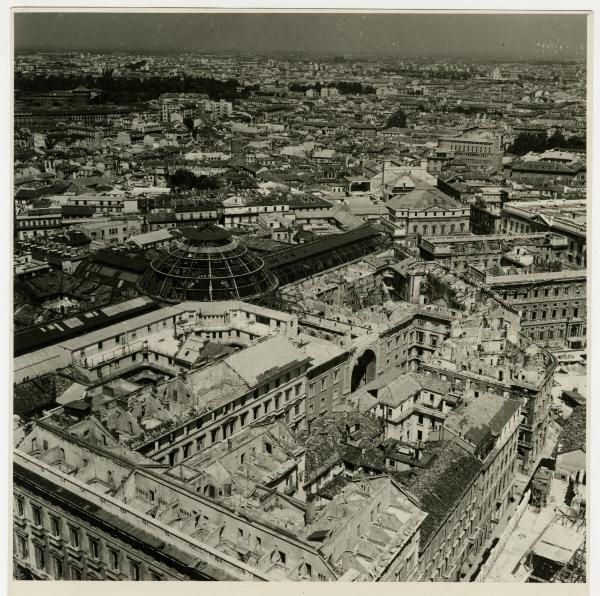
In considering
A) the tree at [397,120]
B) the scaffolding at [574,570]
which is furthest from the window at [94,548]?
the tree at [397,120]

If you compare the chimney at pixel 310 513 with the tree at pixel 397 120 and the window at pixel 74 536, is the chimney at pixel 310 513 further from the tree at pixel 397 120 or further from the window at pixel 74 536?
the tree at pixel 397 120

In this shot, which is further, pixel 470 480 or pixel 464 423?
pixel 464 423

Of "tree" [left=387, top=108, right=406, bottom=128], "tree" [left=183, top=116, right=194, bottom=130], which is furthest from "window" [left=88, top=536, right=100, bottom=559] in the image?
"tree" [left=387, top=108, right=406, bottom=128]

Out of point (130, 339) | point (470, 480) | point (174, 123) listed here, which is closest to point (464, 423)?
point (470, 480)

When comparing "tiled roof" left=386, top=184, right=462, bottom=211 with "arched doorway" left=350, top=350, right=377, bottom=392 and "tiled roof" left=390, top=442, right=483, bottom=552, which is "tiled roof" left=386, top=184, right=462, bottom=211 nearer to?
"arched doorway" left=350, top=350, right=377, bottom=392

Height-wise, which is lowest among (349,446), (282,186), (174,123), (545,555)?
(545,555)

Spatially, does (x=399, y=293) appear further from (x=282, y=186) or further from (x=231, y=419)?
(x=282, y=186)
